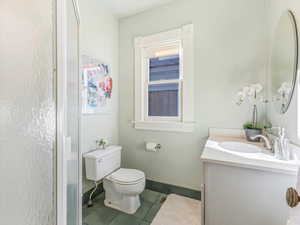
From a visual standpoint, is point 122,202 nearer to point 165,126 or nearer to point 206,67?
point 165,126

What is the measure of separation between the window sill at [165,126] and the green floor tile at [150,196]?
0.87 meters

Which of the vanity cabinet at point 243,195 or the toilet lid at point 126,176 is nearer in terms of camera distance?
the vanity cabinet at point 243,195

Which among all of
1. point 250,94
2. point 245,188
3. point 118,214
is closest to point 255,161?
point 245,188

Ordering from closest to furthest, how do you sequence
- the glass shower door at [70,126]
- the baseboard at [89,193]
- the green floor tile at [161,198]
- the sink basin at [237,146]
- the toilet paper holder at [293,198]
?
1. the toilet paper holder at [293,198]
2. the glass shower door at [70,126]
3. the sink basin at [237,146]
4. the baseboard at [89,193]
5. the green floor tile at [161,198]

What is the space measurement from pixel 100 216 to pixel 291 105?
199 centimetres

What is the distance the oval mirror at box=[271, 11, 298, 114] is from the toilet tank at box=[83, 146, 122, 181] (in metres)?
A: 1.76

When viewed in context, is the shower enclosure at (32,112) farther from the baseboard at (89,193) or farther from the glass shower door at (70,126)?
the baseboard at (89,193)

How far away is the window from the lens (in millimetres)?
1833

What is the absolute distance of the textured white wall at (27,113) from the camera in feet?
1.18

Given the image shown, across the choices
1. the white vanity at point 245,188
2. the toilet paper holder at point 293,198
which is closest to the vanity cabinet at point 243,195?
the white vanity at point 245,188

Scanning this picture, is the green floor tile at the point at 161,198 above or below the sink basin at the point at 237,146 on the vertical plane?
below

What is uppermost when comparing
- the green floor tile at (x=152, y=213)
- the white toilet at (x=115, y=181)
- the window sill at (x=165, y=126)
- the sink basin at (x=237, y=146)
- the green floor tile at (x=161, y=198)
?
the window sill at (x=165, y=126)

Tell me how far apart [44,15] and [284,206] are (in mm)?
1440

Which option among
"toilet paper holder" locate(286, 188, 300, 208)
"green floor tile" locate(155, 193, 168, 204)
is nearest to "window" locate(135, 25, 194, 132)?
"green floor tile" locate(155, 193, 168, 204)
